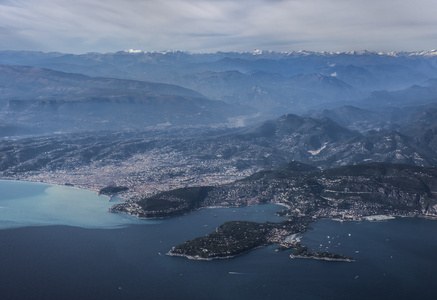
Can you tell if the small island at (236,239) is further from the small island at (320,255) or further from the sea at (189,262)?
the small island at (320,255)

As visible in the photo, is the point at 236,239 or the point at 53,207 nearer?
the point at 236,239

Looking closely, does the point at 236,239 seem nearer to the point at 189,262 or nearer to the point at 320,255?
the point at 189,262

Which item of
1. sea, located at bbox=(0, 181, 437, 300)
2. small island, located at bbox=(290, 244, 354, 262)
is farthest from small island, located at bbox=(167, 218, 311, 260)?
small island, located at bbox=(290, 244, 354, 262)

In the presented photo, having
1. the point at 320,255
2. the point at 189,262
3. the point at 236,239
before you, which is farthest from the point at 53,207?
the point at 320,255

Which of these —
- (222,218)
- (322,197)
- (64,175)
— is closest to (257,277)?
(222,218)

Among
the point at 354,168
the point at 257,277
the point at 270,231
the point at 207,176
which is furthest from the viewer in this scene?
the point at 207,176

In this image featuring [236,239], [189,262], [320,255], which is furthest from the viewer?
[236,239]

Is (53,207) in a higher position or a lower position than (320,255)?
lower

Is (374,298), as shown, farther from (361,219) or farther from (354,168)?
(354,168)

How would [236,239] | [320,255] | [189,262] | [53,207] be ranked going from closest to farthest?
[189,262]
[320,255]
[236,239]
[53,207]
